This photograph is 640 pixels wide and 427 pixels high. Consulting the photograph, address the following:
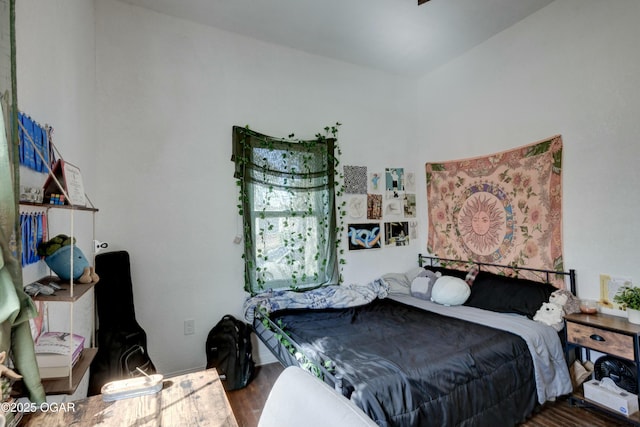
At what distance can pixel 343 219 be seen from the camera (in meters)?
3.41

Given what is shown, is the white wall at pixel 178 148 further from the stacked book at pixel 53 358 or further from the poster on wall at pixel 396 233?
the stacked book at pixel 53 358

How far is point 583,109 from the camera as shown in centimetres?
246

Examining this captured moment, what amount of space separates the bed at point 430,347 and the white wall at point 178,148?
566mm

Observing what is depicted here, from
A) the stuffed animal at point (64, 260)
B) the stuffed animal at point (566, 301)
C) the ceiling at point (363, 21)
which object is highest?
the ceiling at point (363, 21)

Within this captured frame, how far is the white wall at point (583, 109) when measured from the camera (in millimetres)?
2234

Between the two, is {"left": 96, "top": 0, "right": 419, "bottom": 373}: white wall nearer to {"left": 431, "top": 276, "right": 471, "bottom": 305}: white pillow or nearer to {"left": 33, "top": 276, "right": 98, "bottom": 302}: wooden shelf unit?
{"left": 33, "top": 276, "right": 98, "bottom": 302}: wooden shelf unit

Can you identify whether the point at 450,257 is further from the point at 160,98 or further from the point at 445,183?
the point at 160,98

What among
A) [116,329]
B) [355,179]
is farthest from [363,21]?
[116,329]

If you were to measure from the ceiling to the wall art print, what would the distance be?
46.5 inches

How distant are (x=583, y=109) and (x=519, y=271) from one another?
1430 millimetres

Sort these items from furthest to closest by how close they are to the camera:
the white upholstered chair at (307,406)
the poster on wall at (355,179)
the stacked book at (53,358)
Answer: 1. the poster on wall at (355,179)
2. the stacked book at (53,358)
3. the white upholstered chair at (307,406)

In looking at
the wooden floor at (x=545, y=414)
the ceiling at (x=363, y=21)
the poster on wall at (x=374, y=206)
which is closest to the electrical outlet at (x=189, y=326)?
the wooden floor at (x=545, y=414)

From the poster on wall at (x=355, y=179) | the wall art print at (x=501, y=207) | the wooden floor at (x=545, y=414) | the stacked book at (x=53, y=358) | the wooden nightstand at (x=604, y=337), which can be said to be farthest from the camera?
the poster on wall at (x=355, y=179)

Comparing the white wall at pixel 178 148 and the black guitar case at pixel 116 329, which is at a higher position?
the white wall at pixel 178 148
